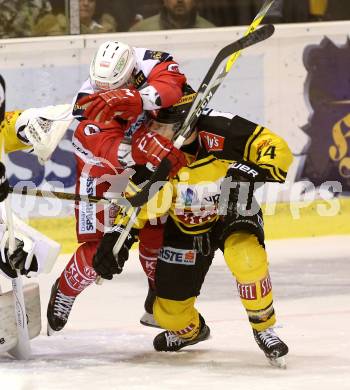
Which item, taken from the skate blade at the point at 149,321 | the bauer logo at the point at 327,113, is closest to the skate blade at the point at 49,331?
the skate blade at the point at 149,321

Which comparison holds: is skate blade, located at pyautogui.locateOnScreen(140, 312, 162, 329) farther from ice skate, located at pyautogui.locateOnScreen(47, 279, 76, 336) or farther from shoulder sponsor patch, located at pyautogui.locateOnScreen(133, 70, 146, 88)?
shoulder sponsor patch, located at pyautogui.locateOnScreen(133, 70, 146, 88)

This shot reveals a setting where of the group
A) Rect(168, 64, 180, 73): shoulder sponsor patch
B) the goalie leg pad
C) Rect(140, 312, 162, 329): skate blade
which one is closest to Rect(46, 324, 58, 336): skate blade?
the goalie leg pad

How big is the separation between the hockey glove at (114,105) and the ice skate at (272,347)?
908 mm

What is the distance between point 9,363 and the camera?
4922 millimetres

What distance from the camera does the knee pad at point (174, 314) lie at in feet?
16.5

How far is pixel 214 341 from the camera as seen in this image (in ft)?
17.6

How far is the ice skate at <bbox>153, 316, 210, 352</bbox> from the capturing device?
5.20 meters

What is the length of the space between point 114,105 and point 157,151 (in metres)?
0.22

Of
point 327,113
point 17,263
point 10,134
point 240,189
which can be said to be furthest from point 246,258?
point 327,113

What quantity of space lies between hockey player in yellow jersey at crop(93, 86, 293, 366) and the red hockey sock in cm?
22

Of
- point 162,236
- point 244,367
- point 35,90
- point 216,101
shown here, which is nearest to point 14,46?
point 35,90

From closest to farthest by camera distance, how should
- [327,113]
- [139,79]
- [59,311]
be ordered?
[139,79] → [59,311] → [327,113]

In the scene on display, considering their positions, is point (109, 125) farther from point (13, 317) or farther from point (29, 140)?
point (13, 317)

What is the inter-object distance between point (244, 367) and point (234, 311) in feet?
3.80
